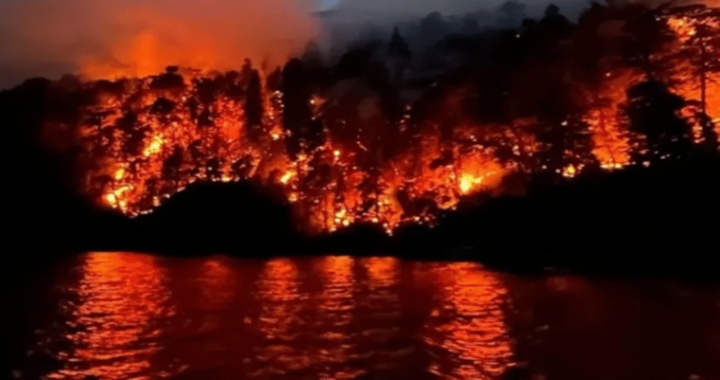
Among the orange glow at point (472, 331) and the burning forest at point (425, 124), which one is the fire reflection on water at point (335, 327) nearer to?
the orange glow at point (472, 331)

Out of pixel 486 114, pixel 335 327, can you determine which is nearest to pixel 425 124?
pixel 486 114

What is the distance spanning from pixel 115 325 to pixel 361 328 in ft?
16.3

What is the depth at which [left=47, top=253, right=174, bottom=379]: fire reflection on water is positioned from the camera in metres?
10.5

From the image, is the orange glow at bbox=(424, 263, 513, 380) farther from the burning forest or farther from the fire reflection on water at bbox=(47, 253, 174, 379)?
the burning forest

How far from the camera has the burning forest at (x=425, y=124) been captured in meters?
33.1

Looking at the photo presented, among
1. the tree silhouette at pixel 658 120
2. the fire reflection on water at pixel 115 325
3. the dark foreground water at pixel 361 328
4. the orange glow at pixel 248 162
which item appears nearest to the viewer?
the dark foreground water at pixel 361 328

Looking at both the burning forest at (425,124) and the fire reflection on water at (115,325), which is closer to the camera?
the fire reflection on water at (115,325)

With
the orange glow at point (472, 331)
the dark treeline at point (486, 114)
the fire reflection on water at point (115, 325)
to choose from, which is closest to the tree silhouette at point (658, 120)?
the dark treeline at point (486, 114)

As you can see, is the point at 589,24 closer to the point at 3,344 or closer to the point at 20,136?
the point at 3,344

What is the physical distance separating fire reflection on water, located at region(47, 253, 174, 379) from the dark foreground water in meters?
0.04

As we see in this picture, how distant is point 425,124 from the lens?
129 ft

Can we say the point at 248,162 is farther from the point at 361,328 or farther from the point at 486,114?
the point at 361,328

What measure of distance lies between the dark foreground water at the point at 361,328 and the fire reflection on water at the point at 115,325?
0.14 feet

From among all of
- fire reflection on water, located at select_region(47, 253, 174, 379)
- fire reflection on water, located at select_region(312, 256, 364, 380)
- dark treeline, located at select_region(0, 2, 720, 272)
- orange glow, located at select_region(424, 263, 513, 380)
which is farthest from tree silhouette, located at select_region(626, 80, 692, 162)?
fire reflection on water, located at select_region(47, 253, 174, 379)
